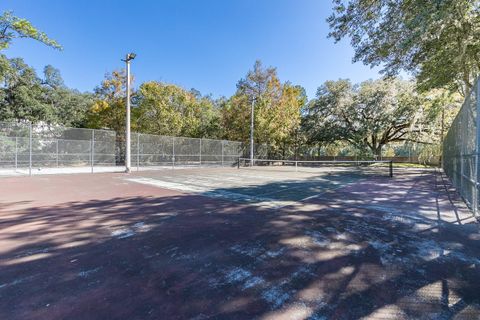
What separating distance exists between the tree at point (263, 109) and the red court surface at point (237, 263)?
1830 cm

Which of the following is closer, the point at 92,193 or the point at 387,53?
the point at 92,193

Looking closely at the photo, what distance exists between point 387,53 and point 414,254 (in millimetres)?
8563

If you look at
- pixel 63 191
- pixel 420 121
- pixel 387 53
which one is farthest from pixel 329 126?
pixel 63 191

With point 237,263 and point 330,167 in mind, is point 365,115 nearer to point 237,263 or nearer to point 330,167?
point 330,167

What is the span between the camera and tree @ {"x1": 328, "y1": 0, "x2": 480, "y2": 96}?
7.28m

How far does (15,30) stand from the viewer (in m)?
6.78

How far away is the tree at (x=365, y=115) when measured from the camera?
81.4 ft

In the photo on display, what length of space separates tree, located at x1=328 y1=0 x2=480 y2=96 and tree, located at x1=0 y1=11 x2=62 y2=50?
30.4 ft

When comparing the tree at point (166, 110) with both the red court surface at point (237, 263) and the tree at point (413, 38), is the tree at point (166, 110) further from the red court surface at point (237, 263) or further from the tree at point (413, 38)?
the red court surface at point (237, 263)

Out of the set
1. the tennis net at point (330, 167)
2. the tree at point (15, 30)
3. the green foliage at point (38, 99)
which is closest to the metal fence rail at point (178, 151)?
the tennis net at point (330, 167)

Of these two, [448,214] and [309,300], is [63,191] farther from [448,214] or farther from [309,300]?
[448,214]

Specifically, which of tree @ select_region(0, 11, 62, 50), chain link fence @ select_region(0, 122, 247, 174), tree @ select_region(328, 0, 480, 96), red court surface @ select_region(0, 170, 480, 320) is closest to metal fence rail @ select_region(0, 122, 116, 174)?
chain link fence @ select_region(0, 122, 247, 174)

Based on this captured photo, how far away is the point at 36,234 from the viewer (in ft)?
11.9

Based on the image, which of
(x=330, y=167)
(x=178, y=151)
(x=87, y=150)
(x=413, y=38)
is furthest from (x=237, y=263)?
(x=330, y=167)
